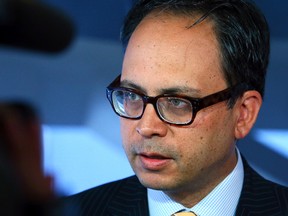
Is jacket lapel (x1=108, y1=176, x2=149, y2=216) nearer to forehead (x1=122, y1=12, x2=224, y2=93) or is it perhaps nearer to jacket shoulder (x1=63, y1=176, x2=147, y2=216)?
jacket shoulder (x1=63, y1=176, x2=147, y2=216)

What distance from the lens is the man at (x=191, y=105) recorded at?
115 cm

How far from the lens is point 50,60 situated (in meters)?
0.20

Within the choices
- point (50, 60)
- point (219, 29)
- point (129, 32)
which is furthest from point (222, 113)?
point (50, 60)

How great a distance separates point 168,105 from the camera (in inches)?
45.3

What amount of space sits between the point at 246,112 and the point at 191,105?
0.77ft

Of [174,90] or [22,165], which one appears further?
[174,90]

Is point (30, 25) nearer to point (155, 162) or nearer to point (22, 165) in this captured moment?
point (22, 165)

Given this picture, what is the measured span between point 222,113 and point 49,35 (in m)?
1.09

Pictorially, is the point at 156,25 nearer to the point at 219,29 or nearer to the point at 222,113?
the point at 219,29

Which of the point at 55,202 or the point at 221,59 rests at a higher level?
the point at 221,59

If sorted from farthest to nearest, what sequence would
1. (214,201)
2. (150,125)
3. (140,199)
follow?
(140,199) → (214,201) → (150,125)

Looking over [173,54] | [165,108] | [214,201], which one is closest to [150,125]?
[165,108]

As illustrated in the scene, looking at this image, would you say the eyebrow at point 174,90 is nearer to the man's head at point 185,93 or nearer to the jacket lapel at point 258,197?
the man's head at point 185,93

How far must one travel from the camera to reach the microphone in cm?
18
